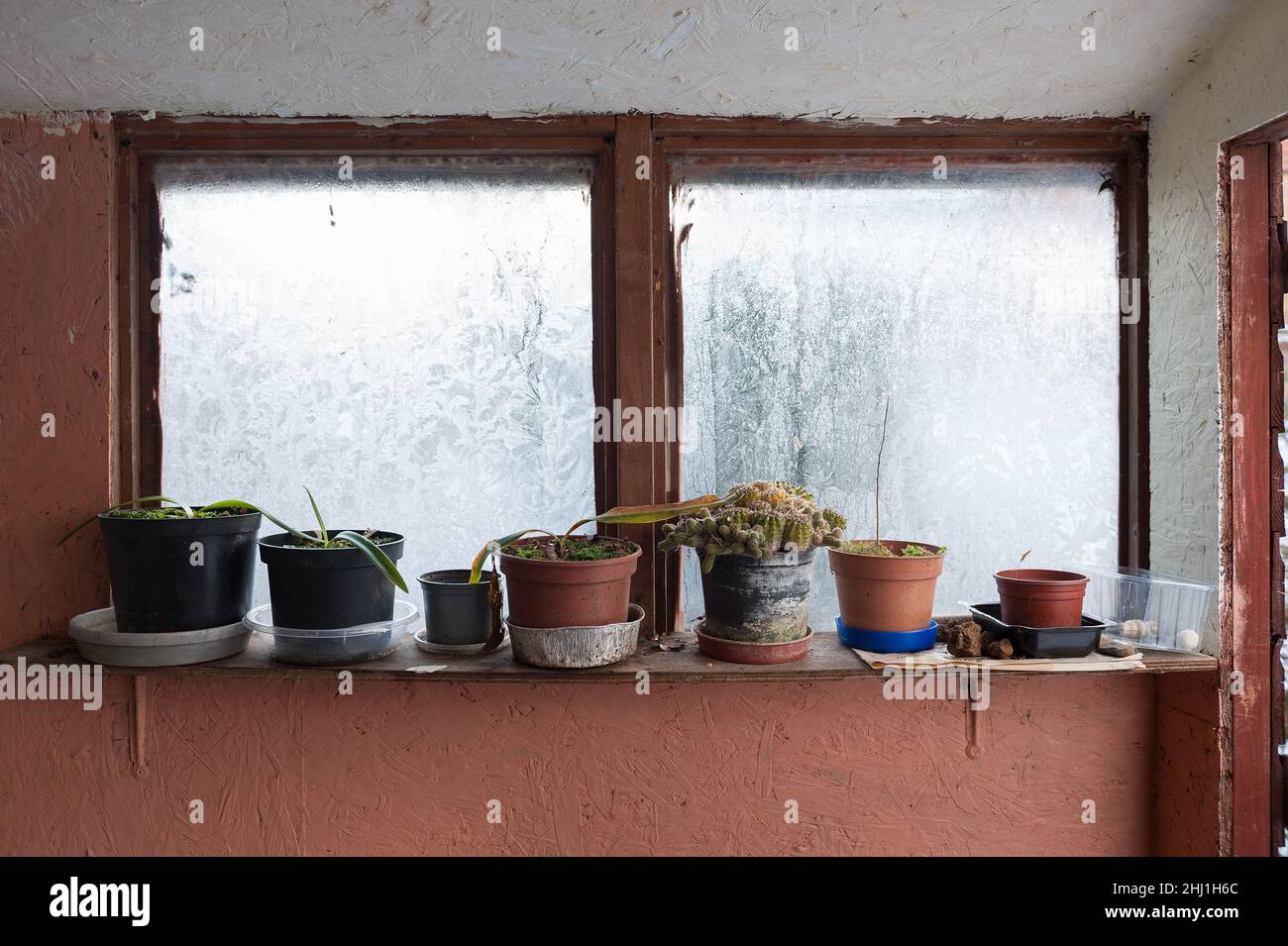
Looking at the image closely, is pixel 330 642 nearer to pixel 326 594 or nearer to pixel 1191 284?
pixel 326 594

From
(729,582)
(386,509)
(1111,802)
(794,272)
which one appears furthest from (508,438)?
(1111,802)

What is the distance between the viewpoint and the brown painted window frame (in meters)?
1.73

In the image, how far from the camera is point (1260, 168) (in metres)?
1.58

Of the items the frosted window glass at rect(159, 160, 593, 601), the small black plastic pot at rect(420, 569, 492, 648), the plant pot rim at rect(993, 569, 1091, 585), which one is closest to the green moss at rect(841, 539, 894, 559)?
the plant pot rim at rect(993, 569, 1091, 585)

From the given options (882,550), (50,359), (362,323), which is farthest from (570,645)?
(50,359)

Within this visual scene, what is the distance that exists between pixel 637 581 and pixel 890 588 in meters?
0.55

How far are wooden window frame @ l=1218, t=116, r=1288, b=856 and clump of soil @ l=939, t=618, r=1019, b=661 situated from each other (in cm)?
47

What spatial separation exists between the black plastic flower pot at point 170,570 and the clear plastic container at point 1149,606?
1802mm

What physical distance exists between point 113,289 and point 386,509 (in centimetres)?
76

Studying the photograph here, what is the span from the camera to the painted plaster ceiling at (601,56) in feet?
4.77

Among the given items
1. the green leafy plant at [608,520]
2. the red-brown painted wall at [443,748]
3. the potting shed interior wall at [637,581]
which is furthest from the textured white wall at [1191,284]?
the green leafy plant at [608,520]

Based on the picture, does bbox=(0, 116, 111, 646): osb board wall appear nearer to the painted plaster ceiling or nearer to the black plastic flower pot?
the painted plaster ceiling

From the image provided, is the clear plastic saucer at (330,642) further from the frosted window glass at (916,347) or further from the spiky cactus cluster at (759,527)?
the frosted window glass at (916,347)
